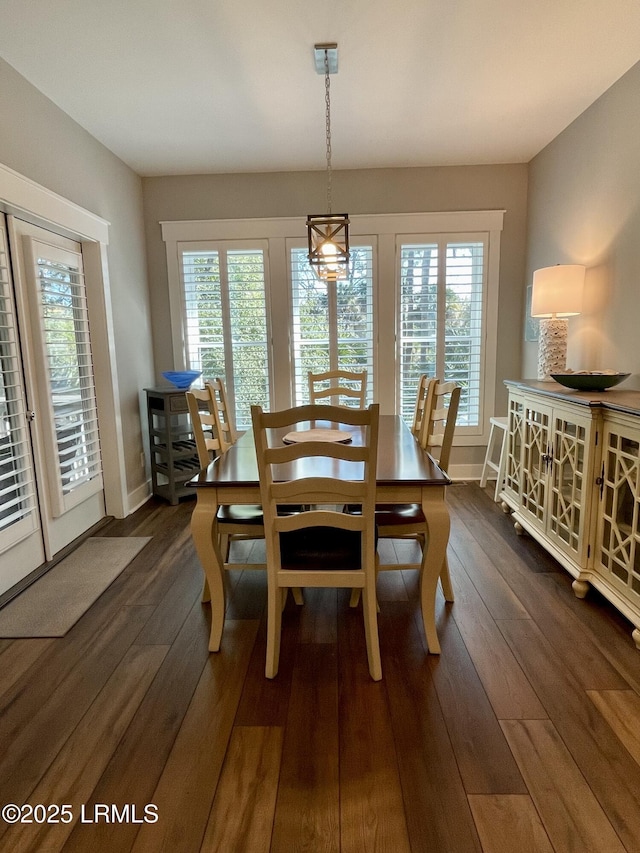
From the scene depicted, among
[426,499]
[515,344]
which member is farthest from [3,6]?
[515,344]

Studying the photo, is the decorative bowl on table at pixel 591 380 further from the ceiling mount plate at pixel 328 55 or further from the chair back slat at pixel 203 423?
the ceiling mount plate at pixel 328 55

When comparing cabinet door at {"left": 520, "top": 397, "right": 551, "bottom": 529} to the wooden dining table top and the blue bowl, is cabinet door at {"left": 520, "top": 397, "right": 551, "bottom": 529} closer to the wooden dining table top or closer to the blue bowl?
the wooden dining table top

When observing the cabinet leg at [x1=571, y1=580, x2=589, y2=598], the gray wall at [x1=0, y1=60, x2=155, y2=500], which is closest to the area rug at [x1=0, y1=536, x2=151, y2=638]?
the gray wall at [x1=0, y1=60, x2=155, y2=500]

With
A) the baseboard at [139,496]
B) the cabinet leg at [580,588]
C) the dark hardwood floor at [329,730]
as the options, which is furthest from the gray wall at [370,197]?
the dark hardwood floor at [329,730]

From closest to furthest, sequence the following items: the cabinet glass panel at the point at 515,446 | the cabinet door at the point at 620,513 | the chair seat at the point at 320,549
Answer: the chair seat at the point at 320,549 < the cabinet door at the point at 620,513 < the cabinet glass panel at the point at 515,446

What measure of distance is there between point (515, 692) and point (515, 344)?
3124 millimetres

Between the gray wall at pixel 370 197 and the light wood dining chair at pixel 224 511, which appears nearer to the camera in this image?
the light wood dining chair at pixel 224 511

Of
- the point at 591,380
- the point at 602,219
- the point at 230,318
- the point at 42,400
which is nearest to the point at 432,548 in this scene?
the point at 591,380

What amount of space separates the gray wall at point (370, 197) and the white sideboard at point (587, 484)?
5.38ft

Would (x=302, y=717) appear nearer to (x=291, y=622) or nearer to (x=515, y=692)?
(x=291, y=622)

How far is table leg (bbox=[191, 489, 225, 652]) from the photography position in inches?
71.6

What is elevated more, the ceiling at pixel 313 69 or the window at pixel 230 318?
the ceiling at pixel 313 69

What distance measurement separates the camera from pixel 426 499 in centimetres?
177

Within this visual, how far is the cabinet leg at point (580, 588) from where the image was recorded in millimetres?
2246
